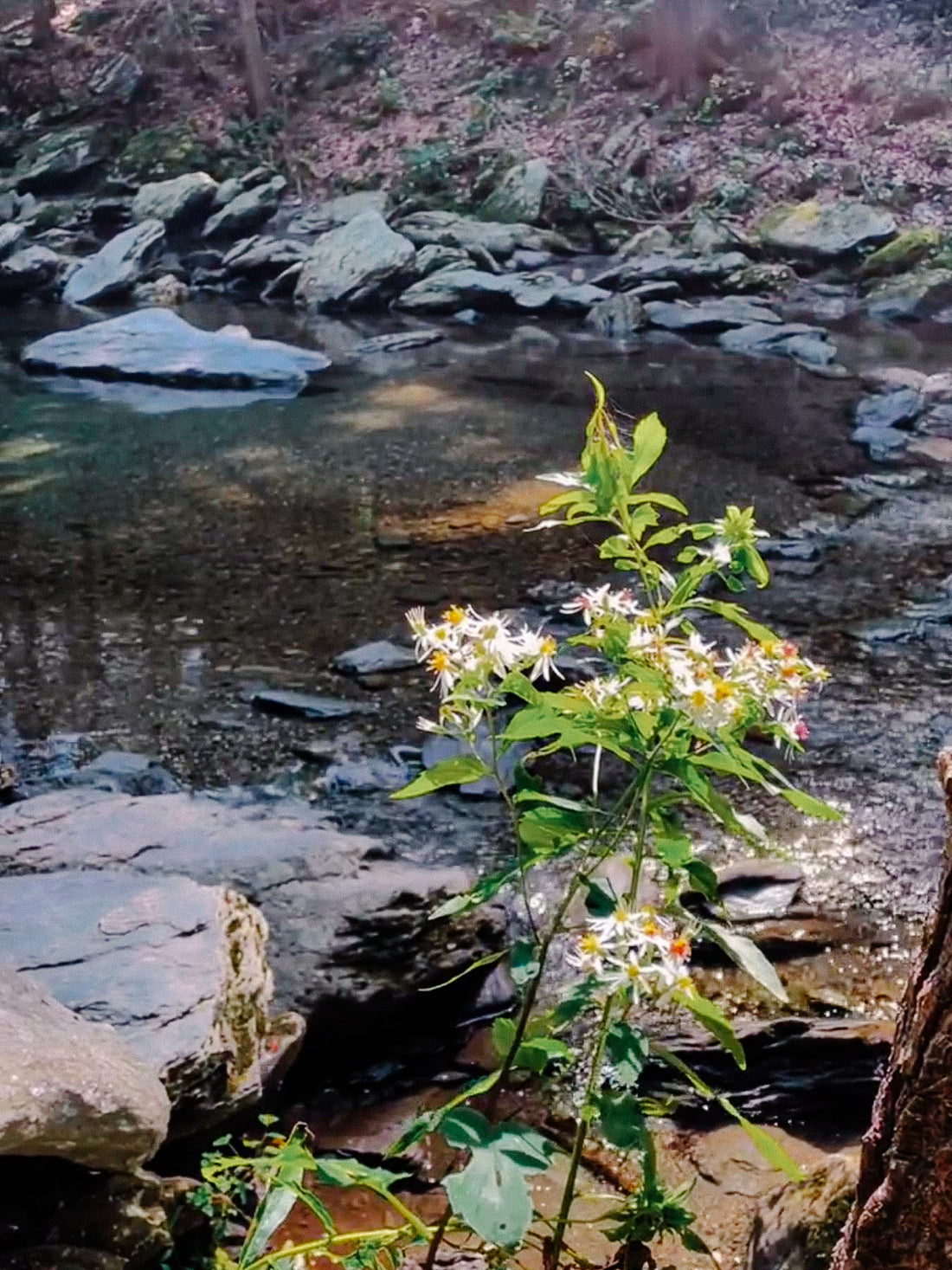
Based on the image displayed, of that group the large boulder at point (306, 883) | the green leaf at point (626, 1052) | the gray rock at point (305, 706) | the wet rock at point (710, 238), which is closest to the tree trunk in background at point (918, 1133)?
the green leaf at point (626, 1052)

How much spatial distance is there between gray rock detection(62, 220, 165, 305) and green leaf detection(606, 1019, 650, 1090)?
13.9m

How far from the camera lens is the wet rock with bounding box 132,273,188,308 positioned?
13969 mm

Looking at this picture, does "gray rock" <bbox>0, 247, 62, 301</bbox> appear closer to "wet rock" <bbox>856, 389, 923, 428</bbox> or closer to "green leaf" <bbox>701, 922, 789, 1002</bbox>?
"wet rock" <bbox>856, 389, 923, 428</bbox>

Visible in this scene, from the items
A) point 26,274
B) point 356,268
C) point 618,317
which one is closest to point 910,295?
point 618,317

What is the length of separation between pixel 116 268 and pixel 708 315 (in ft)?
22.6

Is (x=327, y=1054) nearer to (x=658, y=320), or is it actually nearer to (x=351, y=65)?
(x=658, y=320)

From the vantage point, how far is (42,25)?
2139 cm

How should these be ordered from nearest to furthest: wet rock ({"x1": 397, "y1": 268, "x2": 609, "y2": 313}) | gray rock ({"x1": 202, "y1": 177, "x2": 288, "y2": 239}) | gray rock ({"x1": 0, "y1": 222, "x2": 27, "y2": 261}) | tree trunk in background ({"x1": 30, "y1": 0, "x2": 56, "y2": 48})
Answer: wet rock ({"x1": 397, "y1": 268, "x2": 609, "y2": 313})
gray rock ({"x1": 0, "y1": 222, "x2": 27, "y2": 261})
gray rock ({"x1": 202, "y1": 177, "x2": 288, "y2": 239})
tree trunk in background ({"x1": 30, "y1": 0, "x2": 56, "y2": 48})

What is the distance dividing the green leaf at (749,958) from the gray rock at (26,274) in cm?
1488

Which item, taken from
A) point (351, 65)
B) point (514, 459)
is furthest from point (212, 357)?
point (351, 65)

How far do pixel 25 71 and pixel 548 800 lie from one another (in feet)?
75.9

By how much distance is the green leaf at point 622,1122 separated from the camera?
1.44 meters

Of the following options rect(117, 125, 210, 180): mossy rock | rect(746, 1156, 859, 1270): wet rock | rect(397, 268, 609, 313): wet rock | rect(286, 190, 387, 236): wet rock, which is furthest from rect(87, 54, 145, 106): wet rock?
rect(746, 1156, 859, 1270): wet rock

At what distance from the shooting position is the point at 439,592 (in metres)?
5.70
